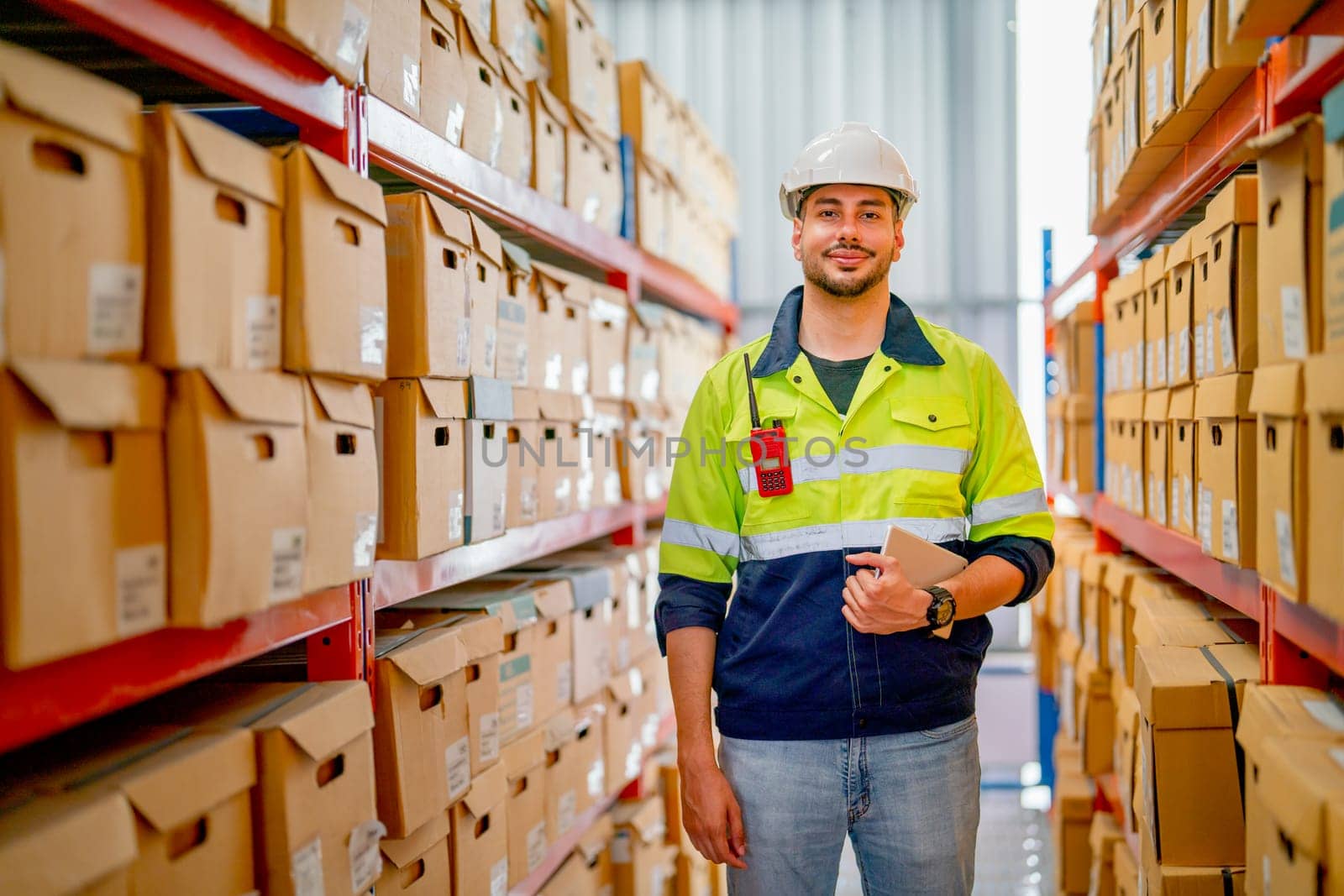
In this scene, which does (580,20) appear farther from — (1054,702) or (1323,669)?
(1054,702)

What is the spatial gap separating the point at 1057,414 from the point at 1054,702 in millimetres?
1764

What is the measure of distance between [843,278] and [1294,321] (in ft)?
2.94

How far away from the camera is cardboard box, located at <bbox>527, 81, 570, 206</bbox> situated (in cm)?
260

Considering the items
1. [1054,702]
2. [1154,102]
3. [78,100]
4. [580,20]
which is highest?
[580,20]

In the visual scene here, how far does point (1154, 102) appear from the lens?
2.15 metres

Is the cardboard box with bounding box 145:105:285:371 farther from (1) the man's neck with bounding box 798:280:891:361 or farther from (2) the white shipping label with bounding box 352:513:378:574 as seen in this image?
(1) the man's neck with bounding box 798:280:891:361

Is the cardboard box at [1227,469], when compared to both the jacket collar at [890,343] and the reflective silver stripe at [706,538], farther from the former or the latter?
the reflective silver stripe at [706,538]

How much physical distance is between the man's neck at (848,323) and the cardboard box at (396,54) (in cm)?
93

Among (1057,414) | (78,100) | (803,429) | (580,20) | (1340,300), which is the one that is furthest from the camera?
(1057,414)

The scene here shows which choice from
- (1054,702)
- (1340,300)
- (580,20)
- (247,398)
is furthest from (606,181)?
(1054,702)

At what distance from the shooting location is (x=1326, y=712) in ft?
4.68

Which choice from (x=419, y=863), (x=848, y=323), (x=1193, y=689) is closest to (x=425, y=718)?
(x=419, y=863)

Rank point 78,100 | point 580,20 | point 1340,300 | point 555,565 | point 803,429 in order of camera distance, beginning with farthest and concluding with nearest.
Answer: point 555,565 < point 580,20 < point 803,429 < point 1340,300 < point 78,100

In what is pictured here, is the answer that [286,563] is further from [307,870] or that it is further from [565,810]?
[565,810]
